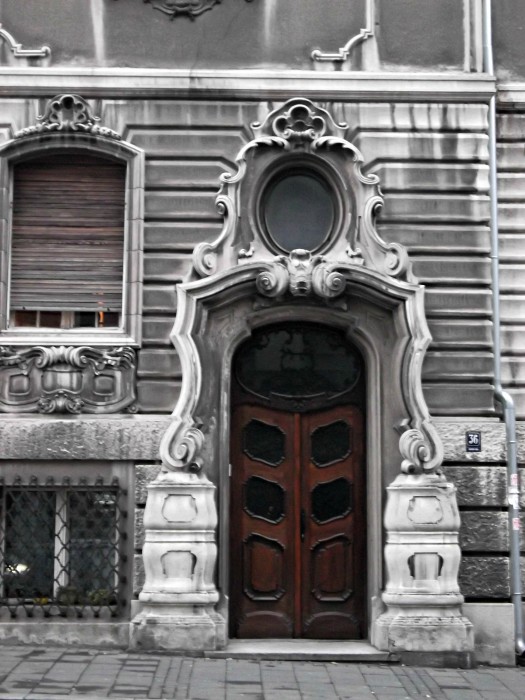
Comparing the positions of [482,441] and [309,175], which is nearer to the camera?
[482,441]

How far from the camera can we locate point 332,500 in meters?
12.1

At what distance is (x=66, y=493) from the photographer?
1184 cm

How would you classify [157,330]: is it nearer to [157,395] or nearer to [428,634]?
[157,395]

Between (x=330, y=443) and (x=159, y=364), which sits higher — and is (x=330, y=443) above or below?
below

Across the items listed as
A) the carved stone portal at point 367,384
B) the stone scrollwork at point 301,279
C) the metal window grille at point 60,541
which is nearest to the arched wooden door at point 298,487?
the carved stone portal at point 367,384

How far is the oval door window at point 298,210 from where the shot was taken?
12.2 metres

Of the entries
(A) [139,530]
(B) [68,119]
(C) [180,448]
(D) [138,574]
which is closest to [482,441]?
(C) [180,448]

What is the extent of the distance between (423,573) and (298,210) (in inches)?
161

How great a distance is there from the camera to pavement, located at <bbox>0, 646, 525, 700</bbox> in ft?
31.5

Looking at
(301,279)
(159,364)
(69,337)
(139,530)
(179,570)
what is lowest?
(179,570)

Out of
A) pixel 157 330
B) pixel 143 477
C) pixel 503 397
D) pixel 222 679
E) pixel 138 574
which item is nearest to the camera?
pixel 222 679

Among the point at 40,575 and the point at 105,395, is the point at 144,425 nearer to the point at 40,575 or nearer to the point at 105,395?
the point at 105,395

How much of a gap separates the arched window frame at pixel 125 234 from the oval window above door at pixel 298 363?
1.30 metres

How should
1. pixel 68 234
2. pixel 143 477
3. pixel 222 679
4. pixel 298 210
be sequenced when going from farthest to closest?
pixel 298 210
pixel 68 234
pixel 143 477
pixel 222 679
